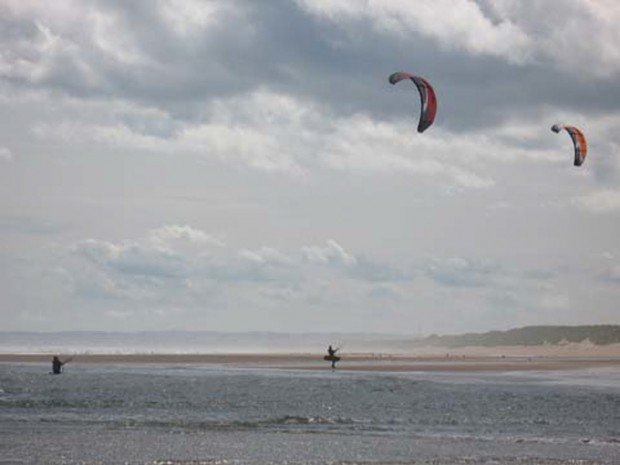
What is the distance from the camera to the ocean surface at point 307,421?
23469 mm

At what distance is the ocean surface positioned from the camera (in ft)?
77.0

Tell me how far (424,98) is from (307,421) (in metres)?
21.8

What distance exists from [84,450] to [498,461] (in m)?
8.88

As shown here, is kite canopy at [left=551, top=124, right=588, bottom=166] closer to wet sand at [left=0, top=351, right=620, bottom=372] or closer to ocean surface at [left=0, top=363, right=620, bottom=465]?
ocean surface at [left=0, top=363, right=620, bottom=465]

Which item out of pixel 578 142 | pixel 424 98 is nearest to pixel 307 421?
pixel 424 98

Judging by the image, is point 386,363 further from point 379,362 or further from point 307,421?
point 307,421

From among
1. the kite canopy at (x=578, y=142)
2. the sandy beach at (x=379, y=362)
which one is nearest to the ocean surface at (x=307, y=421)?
the kite canopy at (x=578, y=142)

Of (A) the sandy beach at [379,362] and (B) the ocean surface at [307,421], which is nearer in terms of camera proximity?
(B) the ocean surface at [307,421]

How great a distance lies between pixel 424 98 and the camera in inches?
1970

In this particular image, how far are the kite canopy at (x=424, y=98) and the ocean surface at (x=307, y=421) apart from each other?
11.8 m

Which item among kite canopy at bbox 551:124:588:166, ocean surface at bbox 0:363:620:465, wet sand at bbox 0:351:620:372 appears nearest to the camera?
ocean surface at bbox 0:363:620:465

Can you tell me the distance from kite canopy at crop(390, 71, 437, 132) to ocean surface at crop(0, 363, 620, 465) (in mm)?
11823

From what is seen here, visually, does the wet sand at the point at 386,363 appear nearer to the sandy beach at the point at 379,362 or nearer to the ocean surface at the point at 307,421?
the sandy beach at the point at 379,362

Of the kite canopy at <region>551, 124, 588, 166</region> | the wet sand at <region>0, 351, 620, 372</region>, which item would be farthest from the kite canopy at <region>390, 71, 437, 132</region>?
the wet sand at <region>0, 351, 620, 372</region>
